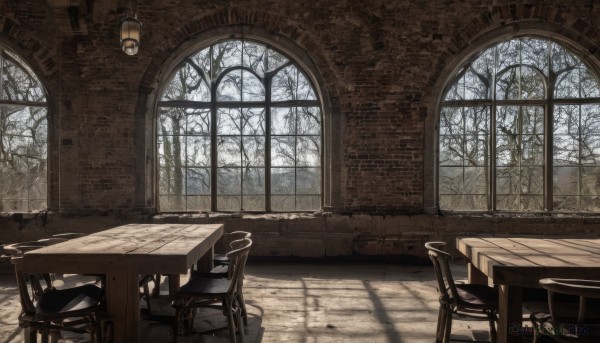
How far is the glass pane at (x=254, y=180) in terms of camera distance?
7.29 metres

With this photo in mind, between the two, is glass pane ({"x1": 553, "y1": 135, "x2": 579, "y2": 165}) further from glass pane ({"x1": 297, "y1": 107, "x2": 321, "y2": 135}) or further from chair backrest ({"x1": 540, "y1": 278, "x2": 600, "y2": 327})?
chair backrest ({"x1": 540, "y1": 278, "x2": 600, "y2": 327})

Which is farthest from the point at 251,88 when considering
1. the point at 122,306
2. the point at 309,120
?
the point at 122,306

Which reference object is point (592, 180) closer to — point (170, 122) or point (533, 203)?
point (533, 203)

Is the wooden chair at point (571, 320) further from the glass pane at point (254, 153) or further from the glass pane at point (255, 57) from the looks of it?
the glass pane at point (255, 57)

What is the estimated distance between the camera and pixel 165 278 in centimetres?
596

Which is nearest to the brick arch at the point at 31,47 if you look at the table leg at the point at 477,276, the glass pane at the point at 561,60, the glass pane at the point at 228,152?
the glass pane at the point at 228,152

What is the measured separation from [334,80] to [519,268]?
4634mm

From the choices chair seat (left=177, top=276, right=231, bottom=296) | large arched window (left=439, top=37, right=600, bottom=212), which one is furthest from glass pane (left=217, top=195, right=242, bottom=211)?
chair seat (left=177, top=276, right=231, bottom=296)

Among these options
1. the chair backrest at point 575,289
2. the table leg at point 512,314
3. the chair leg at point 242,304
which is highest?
the chair backrest at point 575,289

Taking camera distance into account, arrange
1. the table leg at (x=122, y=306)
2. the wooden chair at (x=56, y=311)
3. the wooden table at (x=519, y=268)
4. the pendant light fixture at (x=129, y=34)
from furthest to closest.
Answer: the pendant light fixture at (x=129, y=34)
the table leg at (x=122, y=306)
the wooden chair at (x=56, y=311)
the wooden table at (x=519, y=268)

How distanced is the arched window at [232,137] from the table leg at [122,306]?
4.20 metres

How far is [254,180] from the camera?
7.29m

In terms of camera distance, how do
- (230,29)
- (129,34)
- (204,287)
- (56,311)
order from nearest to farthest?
(56,311), (204,287), (129,34), (230,29)

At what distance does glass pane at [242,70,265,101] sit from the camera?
7.32m
